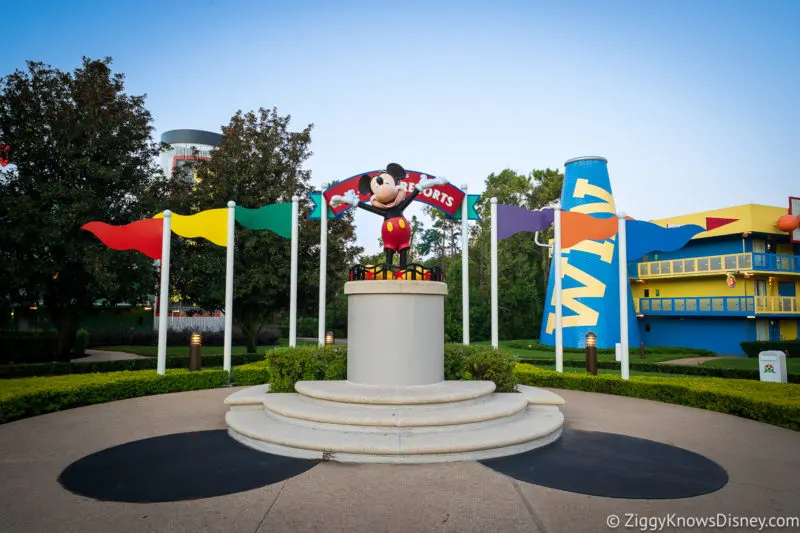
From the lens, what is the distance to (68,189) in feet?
57.2

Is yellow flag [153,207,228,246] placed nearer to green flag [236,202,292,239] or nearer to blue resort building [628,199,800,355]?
green flag [236,202,292,239]

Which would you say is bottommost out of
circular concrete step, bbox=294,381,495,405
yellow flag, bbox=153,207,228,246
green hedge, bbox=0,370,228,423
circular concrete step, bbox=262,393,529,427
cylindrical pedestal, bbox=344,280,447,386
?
green hedge, bbox=0,370,228,423

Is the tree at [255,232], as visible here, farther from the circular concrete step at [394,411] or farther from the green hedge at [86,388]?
the circular concrete step at [394,411]

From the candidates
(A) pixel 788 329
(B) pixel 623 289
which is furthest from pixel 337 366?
(A) pixel 788 329

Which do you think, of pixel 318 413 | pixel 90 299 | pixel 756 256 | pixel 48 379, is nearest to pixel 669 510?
pixel 318 413

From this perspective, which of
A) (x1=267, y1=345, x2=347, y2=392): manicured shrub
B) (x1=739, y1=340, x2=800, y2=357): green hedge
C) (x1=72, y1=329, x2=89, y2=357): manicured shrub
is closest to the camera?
(x1=267, y1=345, x2=347, y2=392): manicured shrub

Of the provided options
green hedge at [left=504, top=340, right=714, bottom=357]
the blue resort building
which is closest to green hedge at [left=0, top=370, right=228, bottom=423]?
green hedge at [left=504, top=340, right=714, bottom=357]

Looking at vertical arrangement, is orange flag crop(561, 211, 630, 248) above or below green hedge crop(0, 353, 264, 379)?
above

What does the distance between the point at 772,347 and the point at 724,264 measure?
506cm

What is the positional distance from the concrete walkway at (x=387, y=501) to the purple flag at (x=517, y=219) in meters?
7.01

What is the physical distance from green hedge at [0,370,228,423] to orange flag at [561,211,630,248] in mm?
9997

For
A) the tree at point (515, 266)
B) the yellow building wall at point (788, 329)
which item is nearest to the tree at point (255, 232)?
the tree at point (515, 266)

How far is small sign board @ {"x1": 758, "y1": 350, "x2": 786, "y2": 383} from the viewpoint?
12.2 meters

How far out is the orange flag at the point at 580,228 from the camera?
1329 cm
